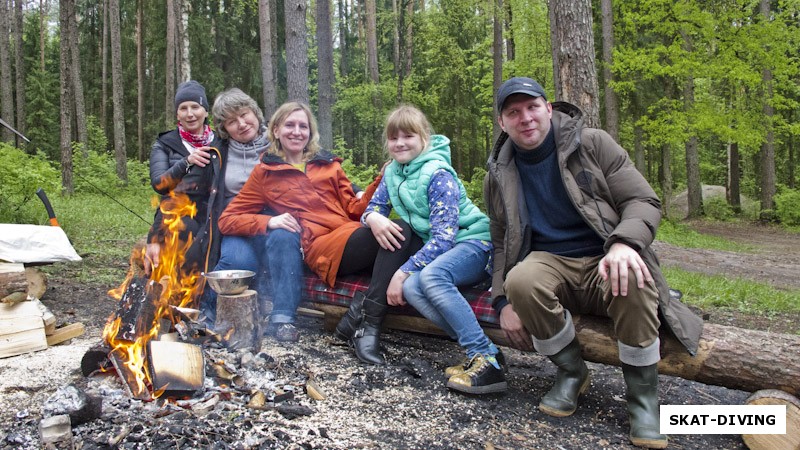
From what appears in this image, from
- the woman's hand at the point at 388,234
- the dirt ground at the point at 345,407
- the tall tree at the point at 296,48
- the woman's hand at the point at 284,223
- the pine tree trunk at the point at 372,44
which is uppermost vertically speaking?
the pine tree trunk at the point at 372,44

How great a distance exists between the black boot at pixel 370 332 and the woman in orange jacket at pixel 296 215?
430 millimetres

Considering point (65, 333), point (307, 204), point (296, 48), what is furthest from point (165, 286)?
point (296, 48)

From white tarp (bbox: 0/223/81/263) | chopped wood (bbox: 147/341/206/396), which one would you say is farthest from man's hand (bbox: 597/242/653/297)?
white tarp (bbox: 0/223/81/263)

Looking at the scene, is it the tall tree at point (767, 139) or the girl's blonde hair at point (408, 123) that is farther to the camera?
the tall tree at point (767, 139)

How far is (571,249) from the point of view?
3.15 m

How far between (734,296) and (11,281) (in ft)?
21.7

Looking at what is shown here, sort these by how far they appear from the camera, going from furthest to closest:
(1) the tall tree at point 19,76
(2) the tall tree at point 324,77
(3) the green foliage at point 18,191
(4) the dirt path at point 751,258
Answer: (1) the tall tree at point 19,76 < (2) the tall tree at point 324,77 < (4) the dirt path at point 751,258 < (3) the green foliage at point 18,191

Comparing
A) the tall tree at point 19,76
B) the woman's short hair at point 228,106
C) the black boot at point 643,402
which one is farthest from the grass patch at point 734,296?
the tall tree at point 19,76

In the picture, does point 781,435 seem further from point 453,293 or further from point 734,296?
point 734,296

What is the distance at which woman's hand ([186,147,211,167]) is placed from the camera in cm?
434

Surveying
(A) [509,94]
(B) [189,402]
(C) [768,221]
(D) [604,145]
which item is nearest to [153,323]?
(B) [189,402]

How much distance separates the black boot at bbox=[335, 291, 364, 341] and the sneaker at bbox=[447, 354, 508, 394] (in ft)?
2.74

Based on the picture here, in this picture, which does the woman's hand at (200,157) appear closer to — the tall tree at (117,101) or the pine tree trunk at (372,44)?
the tall tree at (117,101)

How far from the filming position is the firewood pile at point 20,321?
3596 millimetres
